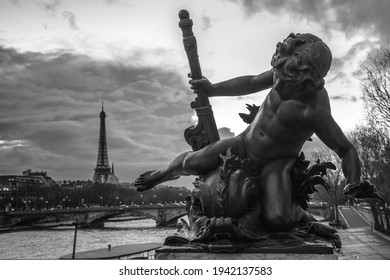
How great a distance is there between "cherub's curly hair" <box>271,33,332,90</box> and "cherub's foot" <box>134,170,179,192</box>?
1.12m

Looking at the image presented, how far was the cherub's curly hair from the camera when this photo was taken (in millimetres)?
2426

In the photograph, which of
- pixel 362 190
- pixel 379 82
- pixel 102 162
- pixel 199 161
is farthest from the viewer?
pixel 102 162

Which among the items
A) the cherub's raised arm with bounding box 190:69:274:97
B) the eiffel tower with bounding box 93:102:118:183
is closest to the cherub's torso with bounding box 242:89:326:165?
the cherub's raised arm with bounding box 190:69:274:97

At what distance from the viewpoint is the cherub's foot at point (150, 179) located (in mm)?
3107

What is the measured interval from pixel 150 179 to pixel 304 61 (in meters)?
1.38

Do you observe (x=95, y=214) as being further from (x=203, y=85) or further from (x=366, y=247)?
(x=203, y=85)

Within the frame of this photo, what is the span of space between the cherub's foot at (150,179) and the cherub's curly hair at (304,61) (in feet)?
3.67

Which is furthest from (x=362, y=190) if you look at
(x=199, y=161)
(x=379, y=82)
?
(x=379, y=82)

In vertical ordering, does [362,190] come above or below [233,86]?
below

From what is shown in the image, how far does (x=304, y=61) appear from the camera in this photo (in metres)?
2.42

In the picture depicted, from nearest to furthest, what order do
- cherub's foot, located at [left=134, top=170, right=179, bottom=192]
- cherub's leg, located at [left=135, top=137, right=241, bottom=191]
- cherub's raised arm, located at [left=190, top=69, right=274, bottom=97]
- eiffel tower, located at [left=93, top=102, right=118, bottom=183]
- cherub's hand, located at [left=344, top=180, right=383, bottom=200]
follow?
cherub's hand, located at [left=344, top=180, right=383, bottom=200]
cherub's leg, located at [left=135, top=137, right=241, bottom=191]
cherub's raised arm, located at [left=190, top=69, right=274, bottom=97]
cherub's foot, located at [left=134, top=170, right=179, bottom=192]
eiffel tower, located at [left=93, top=102, right=118, bottom=183]

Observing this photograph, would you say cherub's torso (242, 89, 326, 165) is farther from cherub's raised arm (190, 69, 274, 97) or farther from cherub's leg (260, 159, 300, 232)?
cherub's raised arm (190, 69, 274, 97)

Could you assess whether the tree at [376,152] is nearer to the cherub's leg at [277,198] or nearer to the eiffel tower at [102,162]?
the cherub's leg at [277,198]
